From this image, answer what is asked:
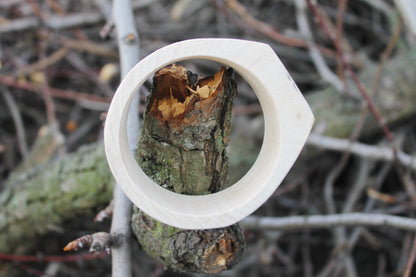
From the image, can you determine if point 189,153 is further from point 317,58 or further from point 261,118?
point 317,58

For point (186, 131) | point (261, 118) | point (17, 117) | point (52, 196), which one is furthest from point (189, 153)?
point (17, 117)

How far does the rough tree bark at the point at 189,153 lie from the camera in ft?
2.00

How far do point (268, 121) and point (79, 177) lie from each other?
0.68 m

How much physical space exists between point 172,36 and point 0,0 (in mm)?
868

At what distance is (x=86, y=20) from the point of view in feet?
5.26

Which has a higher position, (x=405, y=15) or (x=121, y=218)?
(x=405, y=15)

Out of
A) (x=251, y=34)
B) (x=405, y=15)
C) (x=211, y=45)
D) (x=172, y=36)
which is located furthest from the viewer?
(x=172, y=36)

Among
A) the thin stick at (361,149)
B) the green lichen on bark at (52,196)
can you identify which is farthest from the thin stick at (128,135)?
the thin stick at (361,149)

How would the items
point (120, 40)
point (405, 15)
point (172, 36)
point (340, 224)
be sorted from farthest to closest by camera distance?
point (172, 36)
point (405, 15)
point (340, 224)
point (120, 40)

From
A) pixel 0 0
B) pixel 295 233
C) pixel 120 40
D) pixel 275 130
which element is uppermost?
pixel 0 0

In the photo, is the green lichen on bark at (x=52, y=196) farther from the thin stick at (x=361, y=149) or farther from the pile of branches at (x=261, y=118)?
the thin stick at (x=361, y=149)

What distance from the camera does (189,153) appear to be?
0.63 meters

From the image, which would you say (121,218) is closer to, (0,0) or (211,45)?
(211,45)

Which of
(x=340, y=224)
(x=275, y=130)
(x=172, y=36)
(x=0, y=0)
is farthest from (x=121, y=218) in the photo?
(x=0, y=0)
